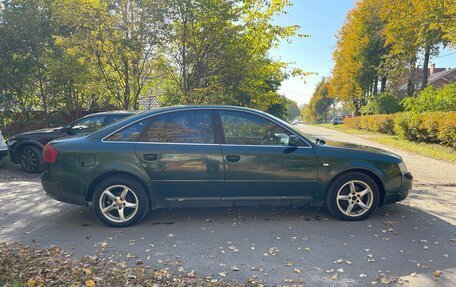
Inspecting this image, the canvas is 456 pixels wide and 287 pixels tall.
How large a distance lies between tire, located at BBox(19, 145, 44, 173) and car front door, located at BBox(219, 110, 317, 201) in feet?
19.2

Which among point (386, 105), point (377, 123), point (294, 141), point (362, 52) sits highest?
point (362, 52)

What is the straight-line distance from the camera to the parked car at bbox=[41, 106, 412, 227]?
4207mm

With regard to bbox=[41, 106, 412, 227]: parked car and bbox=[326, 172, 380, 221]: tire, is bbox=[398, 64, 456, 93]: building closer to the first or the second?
bbox=[326, 172, 380, 221]: tire

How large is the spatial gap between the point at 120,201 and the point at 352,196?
3245 millimetres

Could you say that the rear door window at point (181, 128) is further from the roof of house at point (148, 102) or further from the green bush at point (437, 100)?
the green bush at point (437, 100)

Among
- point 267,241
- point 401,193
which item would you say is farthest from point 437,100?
point 267,241

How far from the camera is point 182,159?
166 inches

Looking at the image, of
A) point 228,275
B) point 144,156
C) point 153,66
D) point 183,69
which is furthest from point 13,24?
point 228,275

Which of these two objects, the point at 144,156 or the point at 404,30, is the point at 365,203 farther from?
the point at 404,30

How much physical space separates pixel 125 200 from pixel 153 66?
7603 mm

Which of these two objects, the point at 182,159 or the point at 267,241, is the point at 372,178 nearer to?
the point at 267,241

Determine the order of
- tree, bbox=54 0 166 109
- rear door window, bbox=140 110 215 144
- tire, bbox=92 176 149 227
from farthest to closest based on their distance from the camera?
1. tree, bbox=54 0 166 109
2. rear door window, bbox=140 110 215 144
3. tire, bbox=92 176 149 227

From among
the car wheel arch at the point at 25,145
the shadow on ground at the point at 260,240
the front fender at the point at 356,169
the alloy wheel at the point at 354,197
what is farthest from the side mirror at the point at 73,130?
the alloy wheel at the point at 354,197

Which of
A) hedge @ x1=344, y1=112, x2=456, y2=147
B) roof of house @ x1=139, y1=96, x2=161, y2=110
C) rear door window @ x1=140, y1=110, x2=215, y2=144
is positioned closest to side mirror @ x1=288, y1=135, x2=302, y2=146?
rear door window @ x1=140, y1=110, x2=215, y2=144
